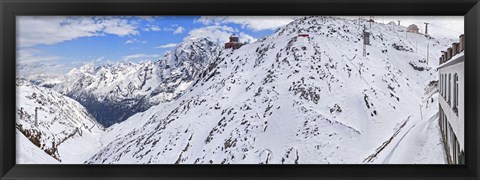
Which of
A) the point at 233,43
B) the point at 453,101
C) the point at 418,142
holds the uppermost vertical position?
the point at 233,43

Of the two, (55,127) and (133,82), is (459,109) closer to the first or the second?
(133,82)

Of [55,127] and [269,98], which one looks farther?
[269,98]

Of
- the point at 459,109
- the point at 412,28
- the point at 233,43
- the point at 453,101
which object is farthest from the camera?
the point at 233,43

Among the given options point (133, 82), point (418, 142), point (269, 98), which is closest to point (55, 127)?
point (133, 82)

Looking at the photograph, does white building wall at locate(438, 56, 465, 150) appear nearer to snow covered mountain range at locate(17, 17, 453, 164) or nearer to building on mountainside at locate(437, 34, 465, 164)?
building on mountainside at locate(437, 34, 465, 164)

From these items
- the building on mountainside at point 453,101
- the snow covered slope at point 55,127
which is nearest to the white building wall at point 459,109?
the building on mountainside at point 453,101

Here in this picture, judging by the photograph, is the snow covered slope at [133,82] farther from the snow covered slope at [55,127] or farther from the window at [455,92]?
the window at [455,92]

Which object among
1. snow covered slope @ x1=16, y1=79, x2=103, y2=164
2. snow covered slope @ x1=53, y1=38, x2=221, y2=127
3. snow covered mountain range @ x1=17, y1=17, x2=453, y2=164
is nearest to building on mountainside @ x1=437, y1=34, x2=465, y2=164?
snow covered mountain range @ x1=17, y1=17, x2=453, y2=164
